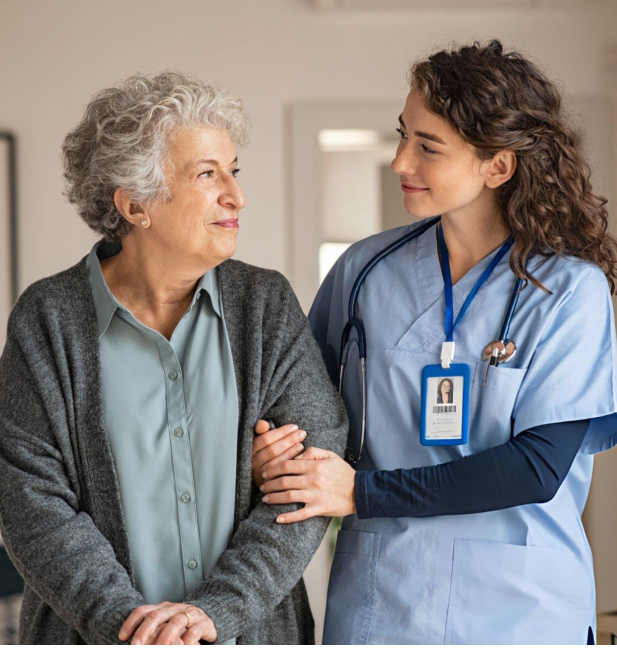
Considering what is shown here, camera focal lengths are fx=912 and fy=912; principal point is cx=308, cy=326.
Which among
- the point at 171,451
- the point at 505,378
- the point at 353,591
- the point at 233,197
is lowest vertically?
the point at 353,591

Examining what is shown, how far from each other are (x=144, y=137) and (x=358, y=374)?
600 millimetres

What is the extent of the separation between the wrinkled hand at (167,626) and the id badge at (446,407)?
0.49 metres

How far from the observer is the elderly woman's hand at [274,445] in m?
1.60

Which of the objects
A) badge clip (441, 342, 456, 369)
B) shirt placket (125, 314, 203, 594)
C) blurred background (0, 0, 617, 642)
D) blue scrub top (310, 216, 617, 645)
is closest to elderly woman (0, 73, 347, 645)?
A: shirt placket (125, 314, 203, 594)

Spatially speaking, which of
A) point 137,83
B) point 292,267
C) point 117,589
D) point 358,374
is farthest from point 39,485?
point 292,267

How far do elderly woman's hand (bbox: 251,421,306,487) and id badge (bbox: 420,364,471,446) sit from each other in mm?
227

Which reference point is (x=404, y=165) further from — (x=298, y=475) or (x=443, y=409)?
(x=298, y=475)

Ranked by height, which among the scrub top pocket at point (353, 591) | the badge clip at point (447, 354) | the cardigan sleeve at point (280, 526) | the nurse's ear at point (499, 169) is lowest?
the scrub top pocket at point (353, 591)

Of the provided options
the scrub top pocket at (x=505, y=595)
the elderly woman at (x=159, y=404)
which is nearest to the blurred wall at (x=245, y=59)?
the elderly woman at (x=159, y=404)

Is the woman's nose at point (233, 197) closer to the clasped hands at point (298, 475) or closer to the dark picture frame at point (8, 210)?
the clasped hands at point (298, 475)

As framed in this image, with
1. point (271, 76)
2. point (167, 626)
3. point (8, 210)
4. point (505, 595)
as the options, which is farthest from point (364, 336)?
point (8, 210)

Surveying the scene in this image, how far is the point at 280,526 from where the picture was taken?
5.16 feet

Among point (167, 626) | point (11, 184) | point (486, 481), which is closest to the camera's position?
point (167, 626)

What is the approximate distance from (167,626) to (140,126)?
85 centimetres
